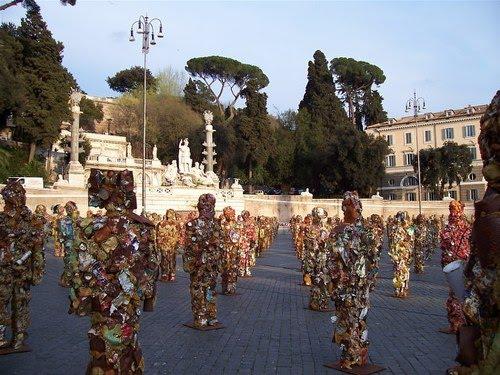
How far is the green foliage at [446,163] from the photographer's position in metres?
52.8

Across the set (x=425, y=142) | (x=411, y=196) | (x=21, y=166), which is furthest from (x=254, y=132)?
(x=21, y=166)

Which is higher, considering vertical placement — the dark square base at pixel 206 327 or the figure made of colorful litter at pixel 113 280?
the figure made of colorful litter at pixel 113 280

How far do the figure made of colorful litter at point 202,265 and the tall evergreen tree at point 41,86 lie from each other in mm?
36484

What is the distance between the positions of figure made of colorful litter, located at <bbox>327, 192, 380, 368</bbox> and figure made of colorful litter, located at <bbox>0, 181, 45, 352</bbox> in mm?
3990

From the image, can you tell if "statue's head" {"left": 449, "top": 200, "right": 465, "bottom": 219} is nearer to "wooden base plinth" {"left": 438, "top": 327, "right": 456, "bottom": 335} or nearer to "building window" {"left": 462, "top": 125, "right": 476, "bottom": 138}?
"wooden base plinth" {"left": 438, "top": 327, "right": 456, "bottom": 335}

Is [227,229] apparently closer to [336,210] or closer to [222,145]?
[336,210]

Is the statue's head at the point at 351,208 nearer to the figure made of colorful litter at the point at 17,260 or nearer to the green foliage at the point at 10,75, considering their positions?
the figure made of colorful litter at the point at 17,260

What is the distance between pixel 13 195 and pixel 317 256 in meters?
7.09

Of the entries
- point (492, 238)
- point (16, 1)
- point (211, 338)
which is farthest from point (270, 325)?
point (16, 1)

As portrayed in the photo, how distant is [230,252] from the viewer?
13258 millimetres

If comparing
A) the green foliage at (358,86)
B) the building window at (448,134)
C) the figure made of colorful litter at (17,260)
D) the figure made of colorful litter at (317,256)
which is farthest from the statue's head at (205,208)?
the green foliage at (358,86)

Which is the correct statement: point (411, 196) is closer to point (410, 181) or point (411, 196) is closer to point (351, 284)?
point (410, 181)

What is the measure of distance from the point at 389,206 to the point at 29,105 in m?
33.8

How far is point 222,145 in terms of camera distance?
56.3 m
